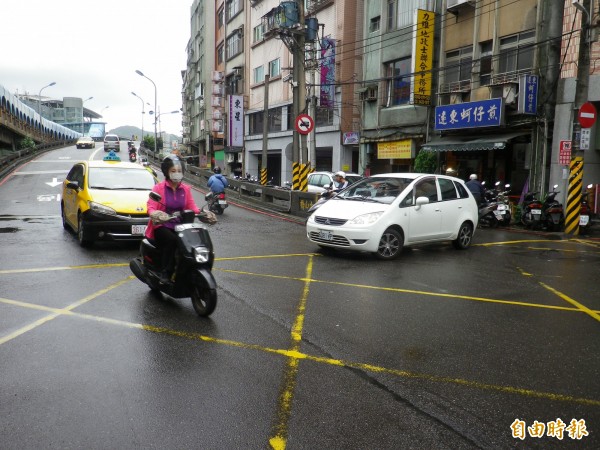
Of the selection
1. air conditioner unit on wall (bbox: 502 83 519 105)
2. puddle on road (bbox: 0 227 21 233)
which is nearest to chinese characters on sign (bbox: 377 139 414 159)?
air conditioner unit on wall (bbox: 502 83 519 105)

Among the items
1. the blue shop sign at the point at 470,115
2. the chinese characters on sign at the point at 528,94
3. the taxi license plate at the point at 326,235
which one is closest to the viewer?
the taxi license plate at the point at 326,235

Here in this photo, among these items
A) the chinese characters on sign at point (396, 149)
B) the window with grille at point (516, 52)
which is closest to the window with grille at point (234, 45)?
the chinese characters on sign at point (396, 149)

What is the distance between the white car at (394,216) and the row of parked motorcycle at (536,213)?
4884mm

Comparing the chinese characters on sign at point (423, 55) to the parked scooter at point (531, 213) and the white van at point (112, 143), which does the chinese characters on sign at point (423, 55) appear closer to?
the parked scooter at point (531, 213)

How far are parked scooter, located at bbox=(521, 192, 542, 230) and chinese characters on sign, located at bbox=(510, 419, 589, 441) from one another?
13.2m

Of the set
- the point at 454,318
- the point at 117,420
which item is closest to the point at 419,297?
the point at 454,318

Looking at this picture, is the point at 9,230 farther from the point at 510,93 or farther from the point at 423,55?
the point at 423,55

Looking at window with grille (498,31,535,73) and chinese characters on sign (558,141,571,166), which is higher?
window with grille (498,31,535,73)

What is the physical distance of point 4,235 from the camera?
1199 cm

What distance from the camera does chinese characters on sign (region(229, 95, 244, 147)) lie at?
4325cm

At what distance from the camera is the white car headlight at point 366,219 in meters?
9.91

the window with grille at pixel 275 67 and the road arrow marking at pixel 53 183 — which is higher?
the window with grille at pixel 275 67

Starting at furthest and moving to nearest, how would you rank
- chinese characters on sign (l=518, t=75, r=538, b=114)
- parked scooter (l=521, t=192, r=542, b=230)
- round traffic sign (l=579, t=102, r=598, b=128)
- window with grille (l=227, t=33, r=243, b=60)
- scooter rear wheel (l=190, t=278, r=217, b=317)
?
window with grille (l=227, t=33, r=243, b=60) < chinese characters on sign (l=518, t=75, r=538, b=114) < parked scooter (l=521, t=192, r=542, b=230) < round traffic sign (l=579, t=102, r=598, b=128) < scooter rear wheel (l=190, t=278, r=217, b=317)

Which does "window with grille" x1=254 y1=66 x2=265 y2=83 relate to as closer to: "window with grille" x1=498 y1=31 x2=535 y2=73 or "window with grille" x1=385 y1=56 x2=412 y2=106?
"window with grille" x1=385 y1=56 x2=412 y2=106
